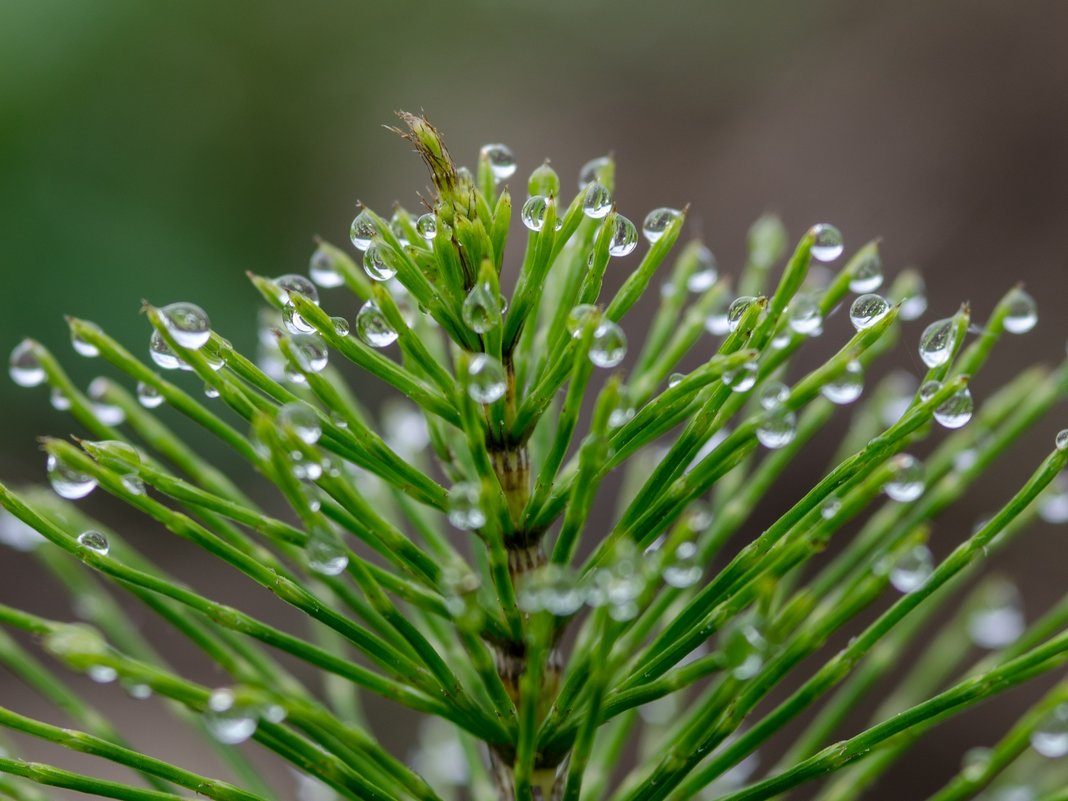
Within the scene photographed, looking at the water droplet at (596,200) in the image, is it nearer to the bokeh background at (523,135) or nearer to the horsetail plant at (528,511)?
the horsetail plant at (528,511)

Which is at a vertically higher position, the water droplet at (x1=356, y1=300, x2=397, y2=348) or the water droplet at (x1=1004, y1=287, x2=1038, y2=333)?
the water droplet at (x1=356, y1=300, x2=397, y2=348)

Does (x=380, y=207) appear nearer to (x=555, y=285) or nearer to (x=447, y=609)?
(x=555, y=285)

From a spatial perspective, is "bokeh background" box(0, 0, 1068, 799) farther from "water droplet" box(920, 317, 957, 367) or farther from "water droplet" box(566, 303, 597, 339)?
"water droplet" box(566, 303, 597, 339)

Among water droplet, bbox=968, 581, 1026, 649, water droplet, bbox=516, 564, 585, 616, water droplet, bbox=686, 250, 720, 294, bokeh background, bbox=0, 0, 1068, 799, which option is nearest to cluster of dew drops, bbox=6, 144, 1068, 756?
water droplet, bbox=516, 564, 585, 616

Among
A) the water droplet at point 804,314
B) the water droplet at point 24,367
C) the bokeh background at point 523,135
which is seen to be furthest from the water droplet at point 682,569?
the bokeh background at point 523,135

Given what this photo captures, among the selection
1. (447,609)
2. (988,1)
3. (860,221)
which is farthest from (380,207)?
(447,609)

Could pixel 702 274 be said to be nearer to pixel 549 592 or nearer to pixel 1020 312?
pixel 1020 312

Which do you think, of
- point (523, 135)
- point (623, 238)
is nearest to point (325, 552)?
point (623, 238)
